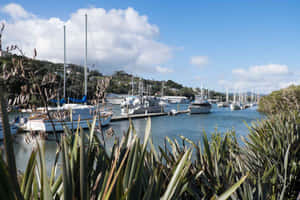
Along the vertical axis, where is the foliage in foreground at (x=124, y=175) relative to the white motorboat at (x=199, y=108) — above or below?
above

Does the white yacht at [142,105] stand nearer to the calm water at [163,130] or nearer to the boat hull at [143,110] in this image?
the boat hull at [143,110]

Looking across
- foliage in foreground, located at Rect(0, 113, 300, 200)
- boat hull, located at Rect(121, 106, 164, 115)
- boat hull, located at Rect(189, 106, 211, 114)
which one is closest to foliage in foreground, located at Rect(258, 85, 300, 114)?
foliage in foreground, located at Rect(0, 113, 300, 200)

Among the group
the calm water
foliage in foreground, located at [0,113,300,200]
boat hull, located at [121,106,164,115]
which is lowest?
the calm water

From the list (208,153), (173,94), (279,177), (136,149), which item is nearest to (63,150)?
(136,149)

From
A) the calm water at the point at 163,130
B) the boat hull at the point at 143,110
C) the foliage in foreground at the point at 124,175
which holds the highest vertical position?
the foliage in foreground at the point at 124,175

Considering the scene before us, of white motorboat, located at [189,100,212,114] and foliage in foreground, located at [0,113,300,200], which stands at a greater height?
foliage in foreground, located at [0,113,300,200]

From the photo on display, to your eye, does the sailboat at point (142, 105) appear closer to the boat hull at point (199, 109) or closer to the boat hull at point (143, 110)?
the boat hull at point (143, 110)

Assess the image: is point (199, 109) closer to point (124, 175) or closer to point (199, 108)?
point (199, 108)

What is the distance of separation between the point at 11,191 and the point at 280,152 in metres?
3.20

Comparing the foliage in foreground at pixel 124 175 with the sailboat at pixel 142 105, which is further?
the sailboat at pixel 142 105

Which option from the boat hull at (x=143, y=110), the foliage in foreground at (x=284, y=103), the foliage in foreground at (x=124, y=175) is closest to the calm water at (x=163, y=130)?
the foliage in foreground at (x=284, y=103)

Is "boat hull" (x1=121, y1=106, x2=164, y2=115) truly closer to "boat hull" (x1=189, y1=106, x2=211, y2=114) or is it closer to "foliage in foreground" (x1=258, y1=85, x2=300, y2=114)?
"boat hull" (x1=189, y1=106, x2=211, y2=114)

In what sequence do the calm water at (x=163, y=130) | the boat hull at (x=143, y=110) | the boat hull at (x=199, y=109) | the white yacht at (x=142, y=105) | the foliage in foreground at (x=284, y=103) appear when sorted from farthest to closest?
the boat hull at (x=199, y=109) → the white yacht at (x=142, y=105) → the boat hull at (x=143, y=110) → the calm water at (x=163, y=130) → the foliage in foreground at (x=284, y=103)

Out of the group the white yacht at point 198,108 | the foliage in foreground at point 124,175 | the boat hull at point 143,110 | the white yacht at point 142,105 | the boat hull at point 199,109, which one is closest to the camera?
the foliage in foreground at point 124,175
